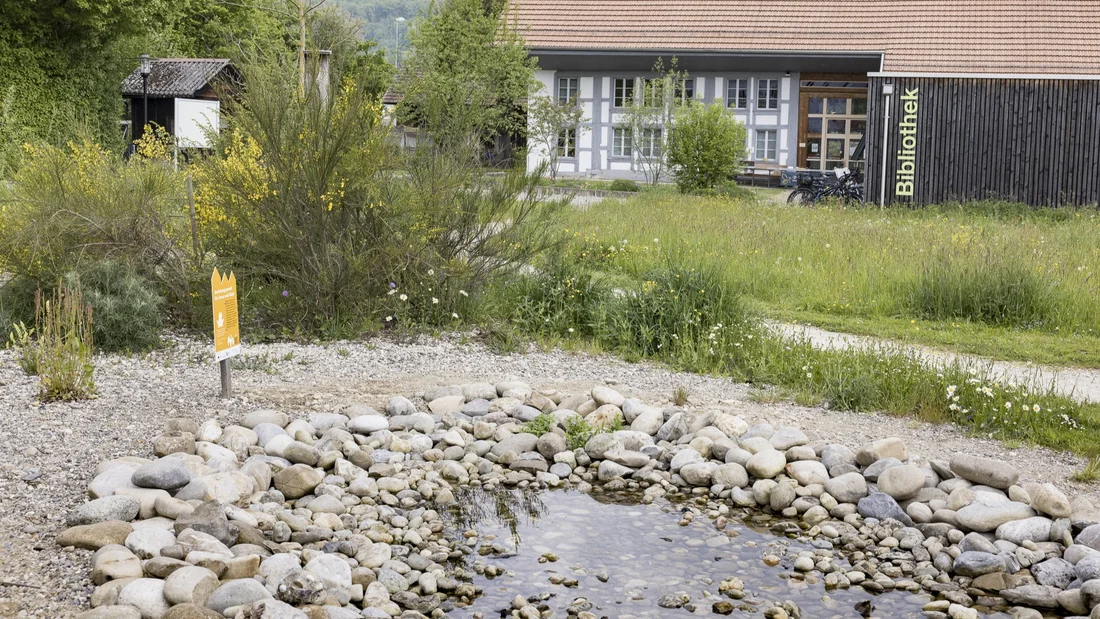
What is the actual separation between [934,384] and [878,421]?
0.61 metres

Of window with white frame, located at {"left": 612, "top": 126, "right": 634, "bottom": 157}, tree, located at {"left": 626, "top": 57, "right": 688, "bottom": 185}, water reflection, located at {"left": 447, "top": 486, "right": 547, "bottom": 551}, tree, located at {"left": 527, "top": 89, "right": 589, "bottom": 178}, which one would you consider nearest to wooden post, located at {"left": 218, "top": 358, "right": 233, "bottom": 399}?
water reflection, located at {"left": 447, "top": 486, "right": 547, "bottom": 551}

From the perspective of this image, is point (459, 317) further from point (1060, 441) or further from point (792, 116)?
point (792, 116)

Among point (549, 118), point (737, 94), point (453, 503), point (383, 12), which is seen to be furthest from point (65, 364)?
point (383, 12)

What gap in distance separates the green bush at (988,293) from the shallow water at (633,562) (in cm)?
555

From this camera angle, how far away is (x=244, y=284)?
1026 centimetres

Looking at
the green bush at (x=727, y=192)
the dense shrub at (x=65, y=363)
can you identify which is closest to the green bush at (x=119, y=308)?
the dense shrub at (x=65, y=363)

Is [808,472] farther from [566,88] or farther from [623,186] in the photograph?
[566,88]

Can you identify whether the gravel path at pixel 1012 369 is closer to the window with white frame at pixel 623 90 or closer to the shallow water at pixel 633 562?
the shallow water at pixel 633 562

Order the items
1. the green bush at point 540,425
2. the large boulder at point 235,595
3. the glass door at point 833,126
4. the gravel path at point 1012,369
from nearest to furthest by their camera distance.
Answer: the large boulder at point 235,595 → the green bush at point 540,425 → the gravel path at point 1012,369 → the glass door at point 833,126

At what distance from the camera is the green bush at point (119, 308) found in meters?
9.07

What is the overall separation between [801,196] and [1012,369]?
17064mm

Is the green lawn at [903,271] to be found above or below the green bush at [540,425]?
above

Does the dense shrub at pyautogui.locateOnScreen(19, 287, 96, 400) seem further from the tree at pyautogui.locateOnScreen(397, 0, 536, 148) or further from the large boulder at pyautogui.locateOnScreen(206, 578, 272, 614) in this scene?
the tree at pyautogui.locateOnScreen(397, 0, 536, 148)

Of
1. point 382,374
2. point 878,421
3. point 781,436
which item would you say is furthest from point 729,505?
point 382,374
